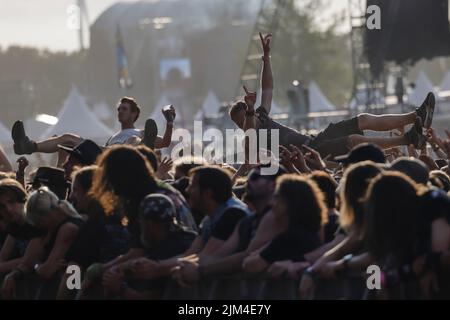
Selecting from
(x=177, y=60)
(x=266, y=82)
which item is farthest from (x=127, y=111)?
(x=177, y=60)

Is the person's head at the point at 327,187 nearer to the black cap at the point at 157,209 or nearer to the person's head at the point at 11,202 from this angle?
the black cap at the point at 157,209

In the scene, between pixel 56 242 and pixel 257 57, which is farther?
pixel 257 57

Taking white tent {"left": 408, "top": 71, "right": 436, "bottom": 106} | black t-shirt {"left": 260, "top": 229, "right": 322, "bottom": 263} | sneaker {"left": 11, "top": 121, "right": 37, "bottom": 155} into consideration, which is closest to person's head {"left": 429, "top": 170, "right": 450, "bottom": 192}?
black t-shirt {"left": 260, "top": 229, "right": 322, "bottom": 263}

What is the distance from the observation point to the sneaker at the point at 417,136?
10.5 meters

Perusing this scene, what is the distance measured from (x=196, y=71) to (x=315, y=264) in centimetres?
11068

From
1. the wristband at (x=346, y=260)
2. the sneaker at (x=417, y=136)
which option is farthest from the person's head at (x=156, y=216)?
the sneaker at (x=417, y=136)

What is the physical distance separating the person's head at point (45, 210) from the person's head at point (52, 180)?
1173 mm

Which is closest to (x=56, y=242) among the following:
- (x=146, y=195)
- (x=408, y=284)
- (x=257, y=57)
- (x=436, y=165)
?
(x=146, y=195)

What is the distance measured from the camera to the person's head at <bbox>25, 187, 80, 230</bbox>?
8.38 meters

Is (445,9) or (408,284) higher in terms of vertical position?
(445,9)

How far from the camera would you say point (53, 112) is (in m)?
120
